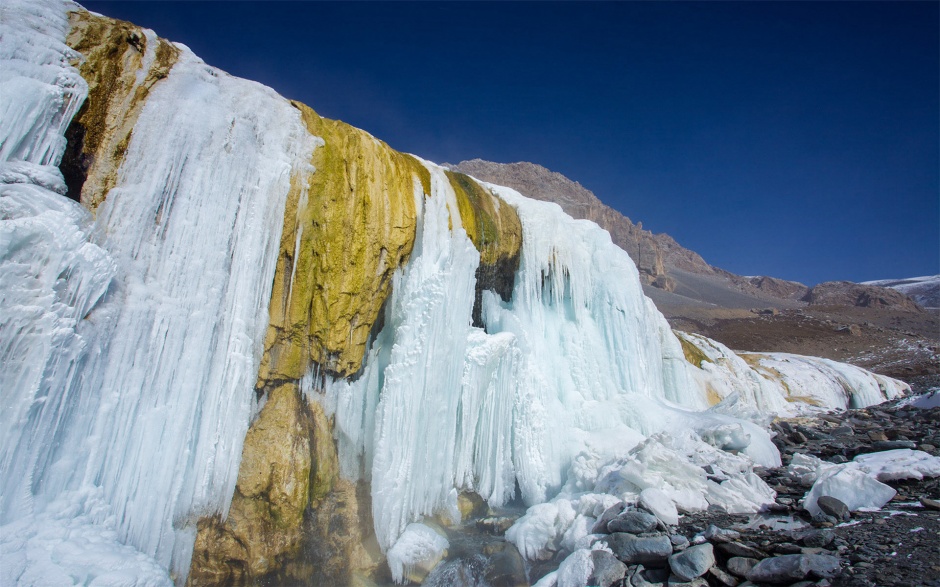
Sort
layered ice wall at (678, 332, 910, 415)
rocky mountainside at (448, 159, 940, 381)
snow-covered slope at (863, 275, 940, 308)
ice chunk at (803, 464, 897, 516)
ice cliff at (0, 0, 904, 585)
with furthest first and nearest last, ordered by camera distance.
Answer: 1. snow-covered slope at (863, 275, 940, 308)
2. rocky mountainside at (448, 159, 940, 381)
3. layered ice wall at (678, 332, 910, 415)
4. ice chunk at (803, 464, 897, 516)
5. ice cliff at (0, 0, 904, 585)

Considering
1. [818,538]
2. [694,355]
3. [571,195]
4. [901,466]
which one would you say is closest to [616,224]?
[571,195]

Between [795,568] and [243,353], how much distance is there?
535cm

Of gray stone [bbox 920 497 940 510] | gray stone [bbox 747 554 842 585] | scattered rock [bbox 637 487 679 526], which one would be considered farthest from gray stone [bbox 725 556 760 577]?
gray stone [bbox 920 497 940 510]

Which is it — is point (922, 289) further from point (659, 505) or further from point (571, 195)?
point (659, 505)

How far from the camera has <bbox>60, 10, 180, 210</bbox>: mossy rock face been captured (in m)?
4.60

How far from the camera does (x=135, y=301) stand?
452 centimetres

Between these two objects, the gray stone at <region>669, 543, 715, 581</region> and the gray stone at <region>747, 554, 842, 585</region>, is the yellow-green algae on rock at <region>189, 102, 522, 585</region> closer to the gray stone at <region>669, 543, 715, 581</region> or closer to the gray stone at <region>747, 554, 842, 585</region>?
the gray stone at <region>669, 543, 715, 581</region>

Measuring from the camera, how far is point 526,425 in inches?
306

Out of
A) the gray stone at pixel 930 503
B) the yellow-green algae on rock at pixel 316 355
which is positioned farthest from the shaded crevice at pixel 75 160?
the gray stone at pixel 930 503

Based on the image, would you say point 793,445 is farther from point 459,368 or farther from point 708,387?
point 459,368

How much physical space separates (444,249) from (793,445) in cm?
787

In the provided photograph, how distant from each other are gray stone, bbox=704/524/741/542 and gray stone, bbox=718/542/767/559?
0.11 meters

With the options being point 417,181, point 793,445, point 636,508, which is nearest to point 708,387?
point 793,445

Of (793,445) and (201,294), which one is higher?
(201,294)
